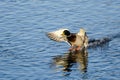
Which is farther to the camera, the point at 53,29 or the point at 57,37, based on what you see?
the point at 53,29

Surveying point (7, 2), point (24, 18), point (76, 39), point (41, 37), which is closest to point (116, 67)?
point (76, 39)

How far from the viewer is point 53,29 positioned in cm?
5825

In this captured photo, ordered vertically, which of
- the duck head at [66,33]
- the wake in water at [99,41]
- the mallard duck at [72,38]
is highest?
the duck head at [66,33]

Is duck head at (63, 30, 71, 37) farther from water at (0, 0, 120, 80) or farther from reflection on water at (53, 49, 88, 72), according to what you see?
reflection on water at (53, 49, 88, 72)

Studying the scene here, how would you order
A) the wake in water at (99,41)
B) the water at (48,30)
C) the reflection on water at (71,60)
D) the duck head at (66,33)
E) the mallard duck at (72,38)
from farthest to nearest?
1. the wake in water at (99,41)
2. the mallard duck at (72,38)
3. the duck head at (66,33)
4. the reflection on water at (71,60)
5. the water at (48,30)

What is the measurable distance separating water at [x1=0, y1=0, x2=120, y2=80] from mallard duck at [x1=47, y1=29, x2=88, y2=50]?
868mm

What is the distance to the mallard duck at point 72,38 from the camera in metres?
53.4

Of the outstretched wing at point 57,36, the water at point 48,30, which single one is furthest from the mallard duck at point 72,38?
the water at point 48,30

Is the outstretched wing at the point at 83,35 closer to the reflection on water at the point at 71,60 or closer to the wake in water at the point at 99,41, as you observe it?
the wake in water at the point at 99,41

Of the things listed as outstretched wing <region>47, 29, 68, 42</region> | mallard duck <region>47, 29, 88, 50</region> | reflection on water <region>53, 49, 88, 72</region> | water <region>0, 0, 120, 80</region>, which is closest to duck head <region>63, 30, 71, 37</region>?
mallard duck <region>47, 29, 88, 50</region>

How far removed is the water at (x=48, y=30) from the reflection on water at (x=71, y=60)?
0.43 metres

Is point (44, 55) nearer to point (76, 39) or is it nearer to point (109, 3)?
point (76, 39)

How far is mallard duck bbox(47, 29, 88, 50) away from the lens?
175 ft

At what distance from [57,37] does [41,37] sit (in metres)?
3.34
